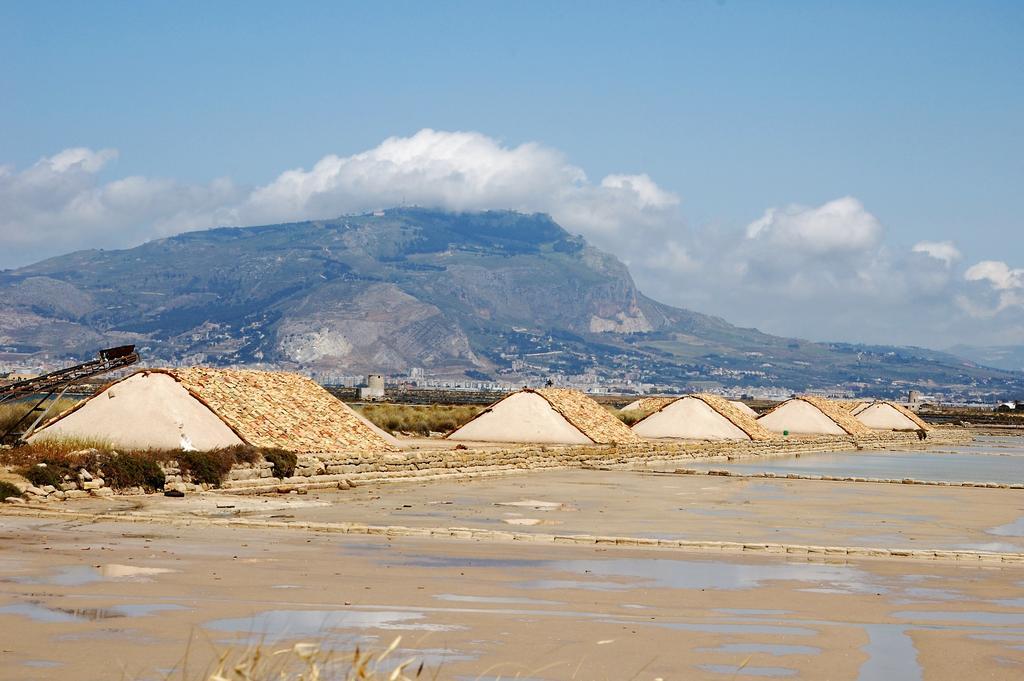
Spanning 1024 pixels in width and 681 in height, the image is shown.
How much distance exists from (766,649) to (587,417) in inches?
1484

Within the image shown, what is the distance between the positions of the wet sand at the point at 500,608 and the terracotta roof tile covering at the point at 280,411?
39.4ft

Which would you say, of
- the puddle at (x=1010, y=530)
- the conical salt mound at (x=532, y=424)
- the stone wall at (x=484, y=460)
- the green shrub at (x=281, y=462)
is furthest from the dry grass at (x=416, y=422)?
the puddle at (x=1010, y=530)

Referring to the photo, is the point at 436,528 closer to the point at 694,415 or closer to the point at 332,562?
the point at 332,562

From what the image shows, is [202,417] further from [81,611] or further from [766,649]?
[766,649]

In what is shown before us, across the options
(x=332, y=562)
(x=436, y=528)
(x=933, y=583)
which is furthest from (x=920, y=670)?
(x=436, y=528)

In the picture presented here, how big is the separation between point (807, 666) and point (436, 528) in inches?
368

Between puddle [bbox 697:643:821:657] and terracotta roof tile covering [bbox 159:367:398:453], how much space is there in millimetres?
18738

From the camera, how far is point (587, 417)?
47.3 m

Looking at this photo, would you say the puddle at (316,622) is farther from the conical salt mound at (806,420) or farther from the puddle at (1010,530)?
the conical salt mound at (806,420)

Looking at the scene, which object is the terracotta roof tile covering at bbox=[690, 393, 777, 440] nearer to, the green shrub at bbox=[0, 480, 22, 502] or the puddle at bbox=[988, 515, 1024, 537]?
the puddle at bbox=[988, 515, 1024, 537]

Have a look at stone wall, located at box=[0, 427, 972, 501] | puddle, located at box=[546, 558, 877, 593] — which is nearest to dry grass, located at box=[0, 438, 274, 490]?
stone wall, located at box=[0, 427, 972, 501]

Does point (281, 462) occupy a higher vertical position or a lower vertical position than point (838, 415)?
lower

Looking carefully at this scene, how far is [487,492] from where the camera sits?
2583 centimetres

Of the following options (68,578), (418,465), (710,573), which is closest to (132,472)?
(418,465)
